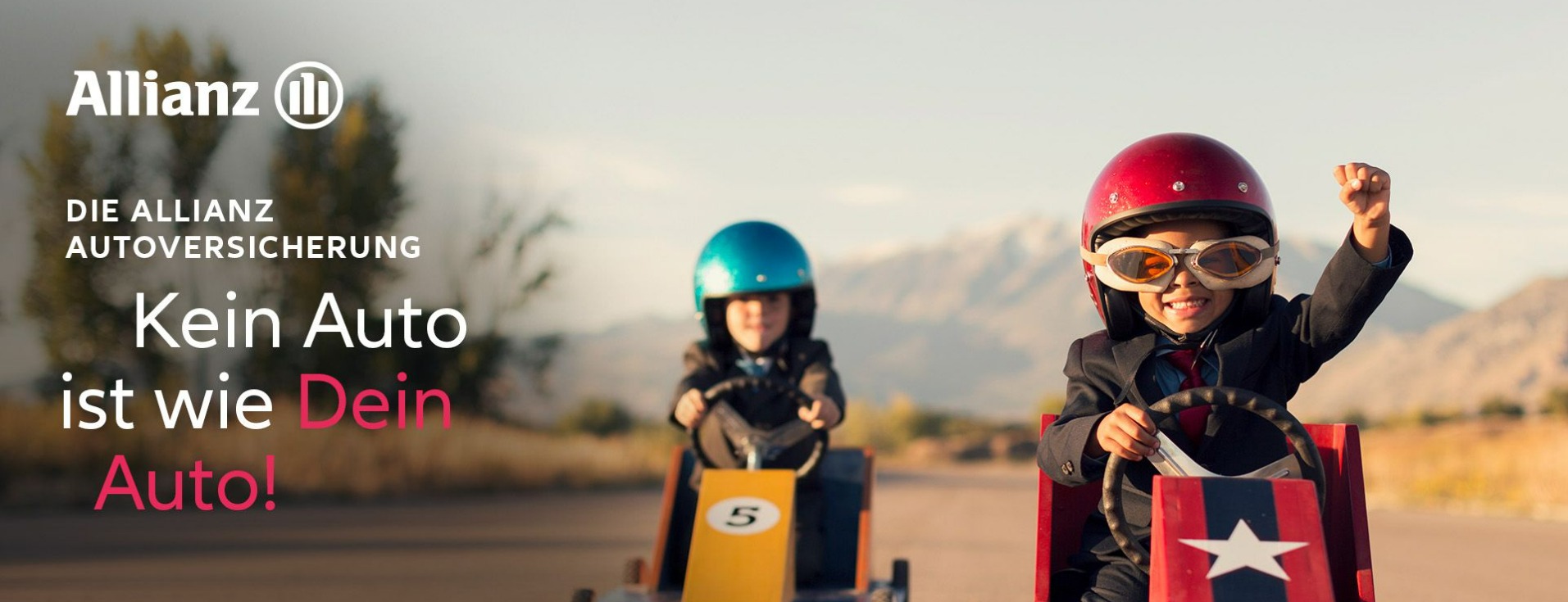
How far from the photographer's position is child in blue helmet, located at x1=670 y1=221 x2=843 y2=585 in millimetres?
6824

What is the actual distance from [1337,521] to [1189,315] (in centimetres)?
71

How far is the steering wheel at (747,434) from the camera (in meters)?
6.35

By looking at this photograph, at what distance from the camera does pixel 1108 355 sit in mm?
4211

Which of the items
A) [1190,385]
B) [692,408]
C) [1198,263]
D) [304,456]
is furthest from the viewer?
[304,456]

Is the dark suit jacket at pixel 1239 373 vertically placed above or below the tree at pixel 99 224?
below

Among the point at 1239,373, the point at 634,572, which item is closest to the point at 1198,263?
the point at 1239,373

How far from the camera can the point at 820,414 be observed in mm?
6473

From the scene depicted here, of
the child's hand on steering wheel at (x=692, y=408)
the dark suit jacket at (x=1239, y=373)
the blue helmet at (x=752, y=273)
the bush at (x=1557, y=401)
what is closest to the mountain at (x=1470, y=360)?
the bush at (x=1557, y=401)

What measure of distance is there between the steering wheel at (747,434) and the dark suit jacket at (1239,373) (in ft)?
7.37

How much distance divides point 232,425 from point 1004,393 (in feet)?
390

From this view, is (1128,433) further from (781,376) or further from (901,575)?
(781,376)

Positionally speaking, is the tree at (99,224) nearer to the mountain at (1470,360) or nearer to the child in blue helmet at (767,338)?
the child in blue helmet at (767,338)

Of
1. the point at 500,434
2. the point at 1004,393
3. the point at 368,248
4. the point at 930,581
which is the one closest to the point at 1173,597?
the point at 930,581

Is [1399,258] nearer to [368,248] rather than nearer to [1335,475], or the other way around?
[1335,475]
